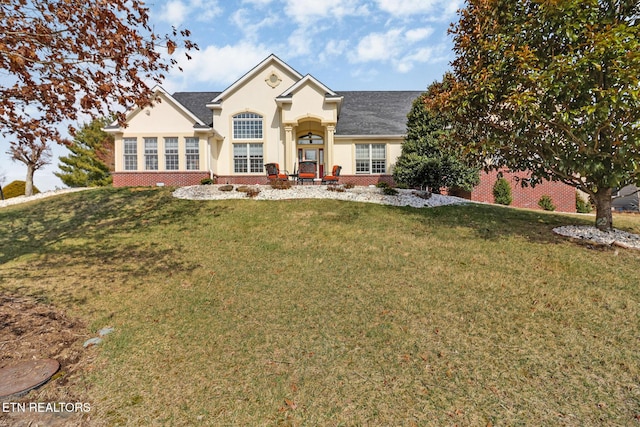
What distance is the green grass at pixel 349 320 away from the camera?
3805 mm

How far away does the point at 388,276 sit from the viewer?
7371 mm

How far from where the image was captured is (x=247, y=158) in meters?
22.1

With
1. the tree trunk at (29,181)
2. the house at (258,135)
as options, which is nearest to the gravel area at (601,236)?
the house at (258,135)

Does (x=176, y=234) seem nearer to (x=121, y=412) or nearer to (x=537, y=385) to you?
(x=121, y=412)

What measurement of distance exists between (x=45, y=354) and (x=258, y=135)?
1886 cm

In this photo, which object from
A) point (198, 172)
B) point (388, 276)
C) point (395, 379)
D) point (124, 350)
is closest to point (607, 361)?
point (395, 379)

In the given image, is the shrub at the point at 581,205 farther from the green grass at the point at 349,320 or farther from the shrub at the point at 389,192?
the shrub at the point at 389,192

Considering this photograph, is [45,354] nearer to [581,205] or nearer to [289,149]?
[289,149]

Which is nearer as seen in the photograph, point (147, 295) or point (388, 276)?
point (147, 295)

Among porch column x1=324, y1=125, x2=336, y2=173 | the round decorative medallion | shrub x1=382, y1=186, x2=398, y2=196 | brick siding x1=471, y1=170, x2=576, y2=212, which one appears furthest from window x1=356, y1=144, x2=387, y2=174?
the round decorative medallion

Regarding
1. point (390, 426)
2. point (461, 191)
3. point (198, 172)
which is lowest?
point (390, 426)

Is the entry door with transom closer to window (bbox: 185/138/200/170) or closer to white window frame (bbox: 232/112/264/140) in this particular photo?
white window frame (bbox: 232/112/264/140)

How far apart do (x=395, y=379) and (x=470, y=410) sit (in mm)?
894

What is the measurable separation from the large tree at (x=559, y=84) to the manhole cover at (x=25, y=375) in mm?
10073
